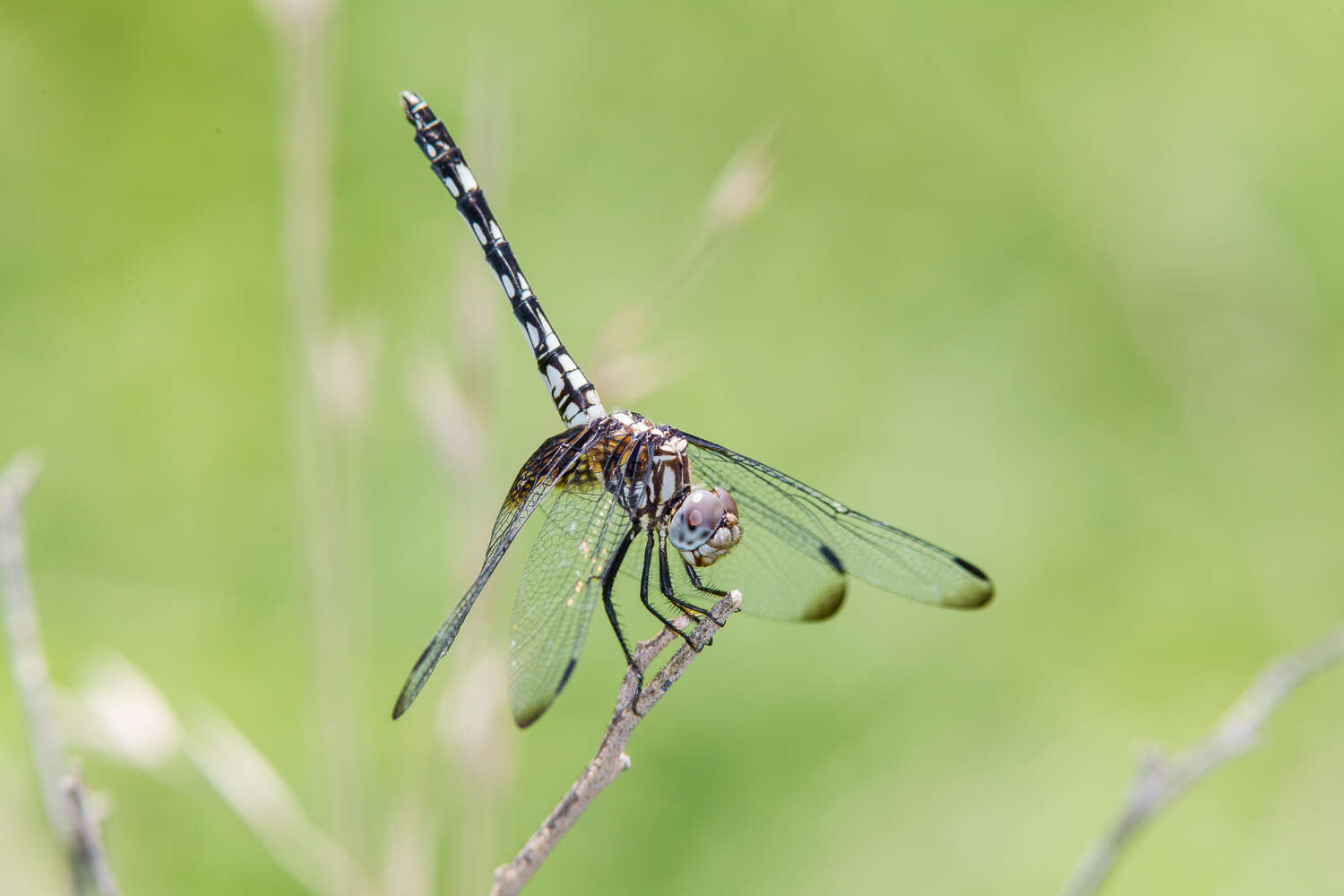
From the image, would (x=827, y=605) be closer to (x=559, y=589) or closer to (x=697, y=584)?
(x=697, y=584)

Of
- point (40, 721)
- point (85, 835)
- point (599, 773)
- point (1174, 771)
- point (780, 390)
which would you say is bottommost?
point (1174, 771)

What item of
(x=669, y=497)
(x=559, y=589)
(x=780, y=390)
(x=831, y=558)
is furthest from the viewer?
(x=780, y=390)

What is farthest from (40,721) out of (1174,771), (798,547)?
(798,547)

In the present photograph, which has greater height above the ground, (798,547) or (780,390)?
(780,390)

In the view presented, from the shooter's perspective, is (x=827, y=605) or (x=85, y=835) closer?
(x=85, y=835)

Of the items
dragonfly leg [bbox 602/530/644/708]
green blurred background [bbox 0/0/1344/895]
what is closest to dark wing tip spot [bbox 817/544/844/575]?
dragonfly leg [bbox 602/530/644/708]

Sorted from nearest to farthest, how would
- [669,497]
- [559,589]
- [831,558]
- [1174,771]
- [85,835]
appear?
[85,835] → [1174,771] → [559,589] → [669,497] → [831,558]

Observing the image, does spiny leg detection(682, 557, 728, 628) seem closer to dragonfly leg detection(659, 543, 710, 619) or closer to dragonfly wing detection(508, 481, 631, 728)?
dragonfly leg detection(659, 543, 710, 619)
